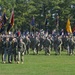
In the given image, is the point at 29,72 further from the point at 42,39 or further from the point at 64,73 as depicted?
the point at 42,39

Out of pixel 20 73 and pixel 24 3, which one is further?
pixel 24 3

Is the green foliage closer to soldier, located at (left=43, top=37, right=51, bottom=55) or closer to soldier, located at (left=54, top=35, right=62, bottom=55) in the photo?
soldier, located at (left=54, top=35, right=62, bottom=55)

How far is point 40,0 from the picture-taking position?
65.2 meters

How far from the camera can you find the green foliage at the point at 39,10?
A: 63.4 metres

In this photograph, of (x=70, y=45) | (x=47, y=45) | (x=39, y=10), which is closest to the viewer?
(x=47, y=45)

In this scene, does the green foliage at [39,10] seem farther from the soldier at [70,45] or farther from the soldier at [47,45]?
the soldier at [47,45]

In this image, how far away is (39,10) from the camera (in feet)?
214

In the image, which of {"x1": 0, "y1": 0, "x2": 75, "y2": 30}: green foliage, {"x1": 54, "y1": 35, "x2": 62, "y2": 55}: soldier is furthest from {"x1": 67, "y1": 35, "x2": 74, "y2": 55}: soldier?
{"x1": 0, "y1": 0, "x2": 75, "y2": 30}: green foliage

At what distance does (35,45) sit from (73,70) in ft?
47.0

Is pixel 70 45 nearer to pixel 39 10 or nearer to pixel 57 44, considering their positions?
pixel 57 44

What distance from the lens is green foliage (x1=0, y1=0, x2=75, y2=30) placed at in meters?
63.4

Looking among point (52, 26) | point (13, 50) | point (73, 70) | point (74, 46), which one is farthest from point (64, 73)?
point (52, 26)

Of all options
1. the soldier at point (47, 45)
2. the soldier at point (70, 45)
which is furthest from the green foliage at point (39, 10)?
the soldier at point (47, 45)

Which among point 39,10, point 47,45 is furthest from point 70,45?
point 39,10
